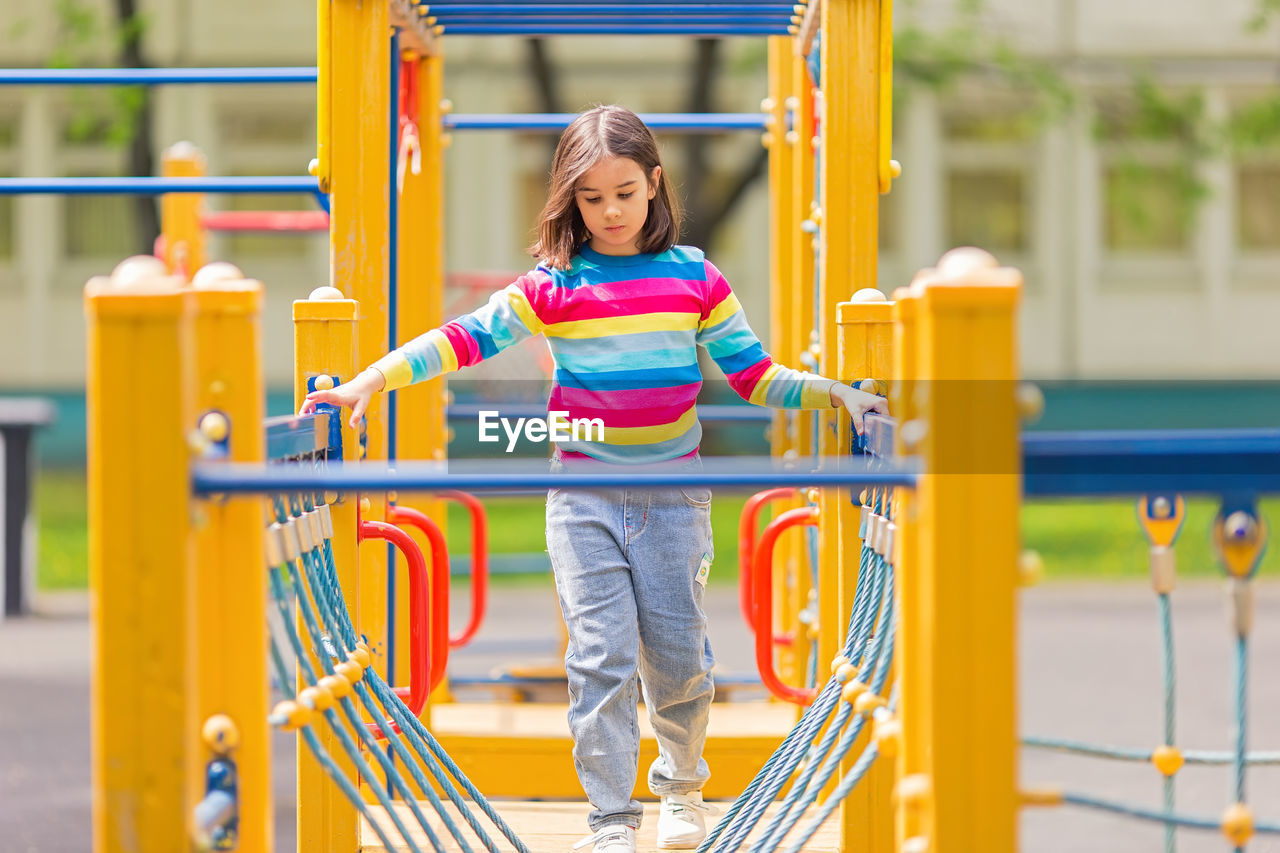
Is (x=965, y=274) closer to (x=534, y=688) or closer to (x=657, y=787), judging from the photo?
(x=657, y=787)

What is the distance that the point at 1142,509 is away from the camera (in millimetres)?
2369

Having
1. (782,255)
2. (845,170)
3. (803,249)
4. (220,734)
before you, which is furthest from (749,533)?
(220,734)

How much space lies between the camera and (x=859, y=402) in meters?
2.46

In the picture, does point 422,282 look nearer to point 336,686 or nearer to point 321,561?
point 321,561

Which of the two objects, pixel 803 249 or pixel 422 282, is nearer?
pixel 422 282

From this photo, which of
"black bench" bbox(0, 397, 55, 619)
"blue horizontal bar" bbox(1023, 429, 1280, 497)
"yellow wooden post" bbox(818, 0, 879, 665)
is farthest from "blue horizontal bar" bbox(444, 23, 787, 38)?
"black bench" bbox(0, 397, 55, 619)

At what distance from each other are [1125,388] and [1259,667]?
1101 cm

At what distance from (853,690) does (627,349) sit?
0.82m

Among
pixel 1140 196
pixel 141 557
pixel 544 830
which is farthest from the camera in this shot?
pixel 1140 196

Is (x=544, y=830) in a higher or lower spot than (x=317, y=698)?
lower

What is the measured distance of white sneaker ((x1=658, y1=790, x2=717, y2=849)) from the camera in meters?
2.77

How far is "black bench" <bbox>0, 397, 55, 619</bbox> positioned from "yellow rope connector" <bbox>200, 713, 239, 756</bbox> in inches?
264

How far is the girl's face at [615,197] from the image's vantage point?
2625 millimetres

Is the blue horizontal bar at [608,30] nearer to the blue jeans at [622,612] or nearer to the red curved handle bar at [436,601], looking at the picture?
the red curved handle bar at [436,601]
